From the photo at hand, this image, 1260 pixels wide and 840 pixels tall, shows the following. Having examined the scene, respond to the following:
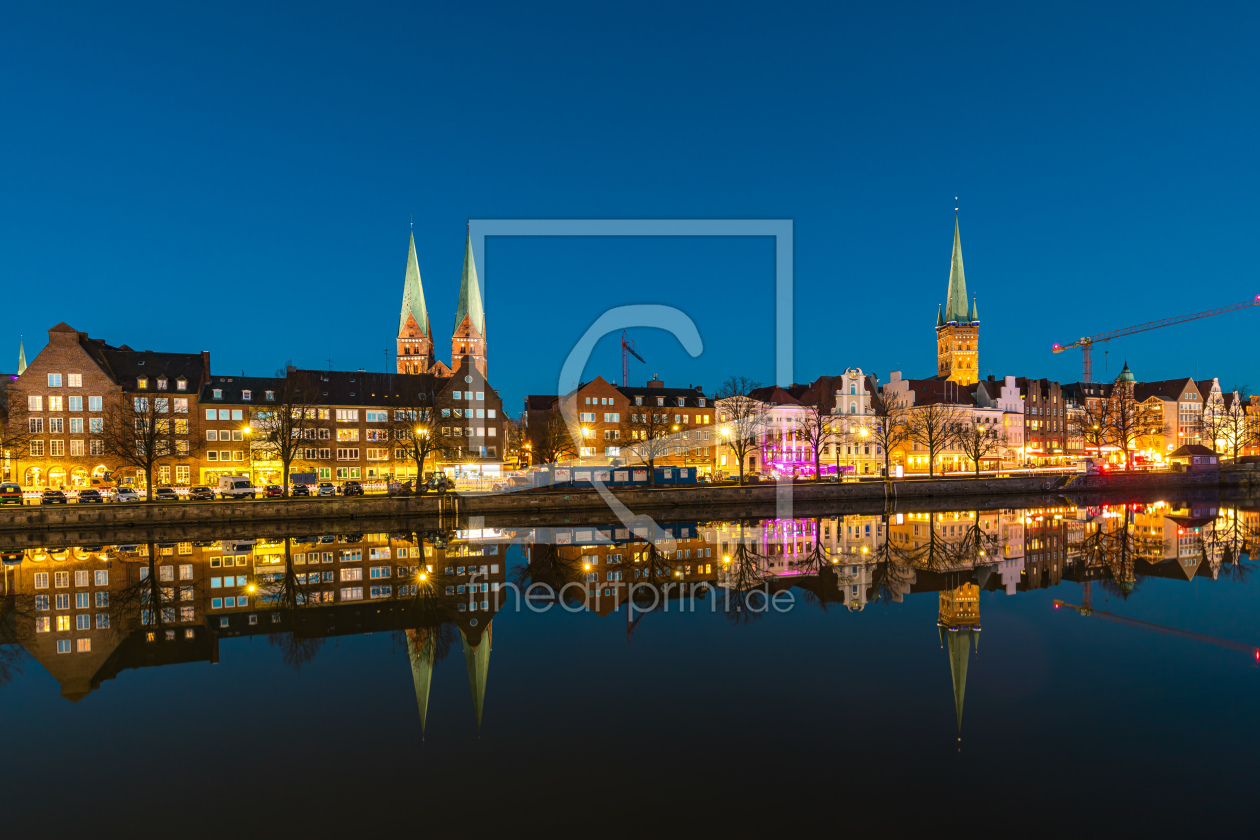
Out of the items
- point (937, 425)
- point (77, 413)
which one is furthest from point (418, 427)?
point (937, 425)

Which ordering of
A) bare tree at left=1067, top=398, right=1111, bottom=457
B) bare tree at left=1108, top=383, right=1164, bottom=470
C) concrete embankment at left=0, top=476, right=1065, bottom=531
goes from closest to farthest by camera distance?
concrete embankment at left=0, top=476, right=1065, bottom=531
bare tree at left=1108, top=383, right=1164, bottom=470
bare tree at left=1067, top=398, right=1111, bottom=457

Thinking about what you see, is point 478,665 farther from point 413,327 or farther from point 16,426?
point 413,327

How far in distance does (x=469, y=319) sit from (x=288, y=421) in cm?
9235

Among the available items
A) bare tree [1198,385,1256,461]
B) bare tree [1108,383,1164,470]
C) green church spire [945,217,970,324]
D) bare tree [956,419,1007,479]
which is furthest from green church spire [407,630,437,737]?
green church spire [945,217,970,324]

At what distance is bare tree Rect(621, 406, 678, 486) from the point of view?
3595 inches

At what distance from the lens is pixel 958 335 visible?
160 m

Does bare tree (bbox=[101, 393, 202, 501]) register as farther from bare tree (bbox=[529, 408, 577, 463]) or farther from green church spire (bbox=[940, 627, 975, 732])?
green church spire (bbox=[940, 627, 975, 732])

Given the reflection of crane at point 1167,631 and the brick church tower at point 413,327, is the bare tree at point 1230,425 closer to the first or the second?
the reflection of crane at point 1167,631

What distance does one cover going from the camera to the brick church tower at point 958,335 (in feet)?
524

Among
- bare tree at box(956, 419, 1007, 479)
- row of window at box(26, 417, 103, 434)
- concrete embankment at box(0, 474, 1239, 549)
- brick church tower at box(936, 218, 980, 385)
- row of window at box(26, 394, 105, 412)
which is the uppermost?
brick church tower at box(936, 218, 980, 385)


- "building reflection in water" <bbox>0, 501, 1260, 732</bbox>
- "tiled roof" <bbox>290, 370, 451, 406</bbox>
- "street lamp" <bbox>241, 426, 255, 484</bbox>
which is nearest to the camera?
"building reflection in water" <bbox>0, 501, 1260, 732</bbox>

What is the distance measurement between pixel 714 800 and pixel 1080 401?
13805 cm

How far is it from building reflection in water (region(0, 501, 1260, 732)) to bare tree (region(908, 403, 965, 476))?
1721 inches

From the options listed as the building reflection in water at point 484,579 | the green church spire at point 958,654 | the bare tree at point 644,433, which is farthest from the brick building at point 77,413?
the green church spire at point 958,654
